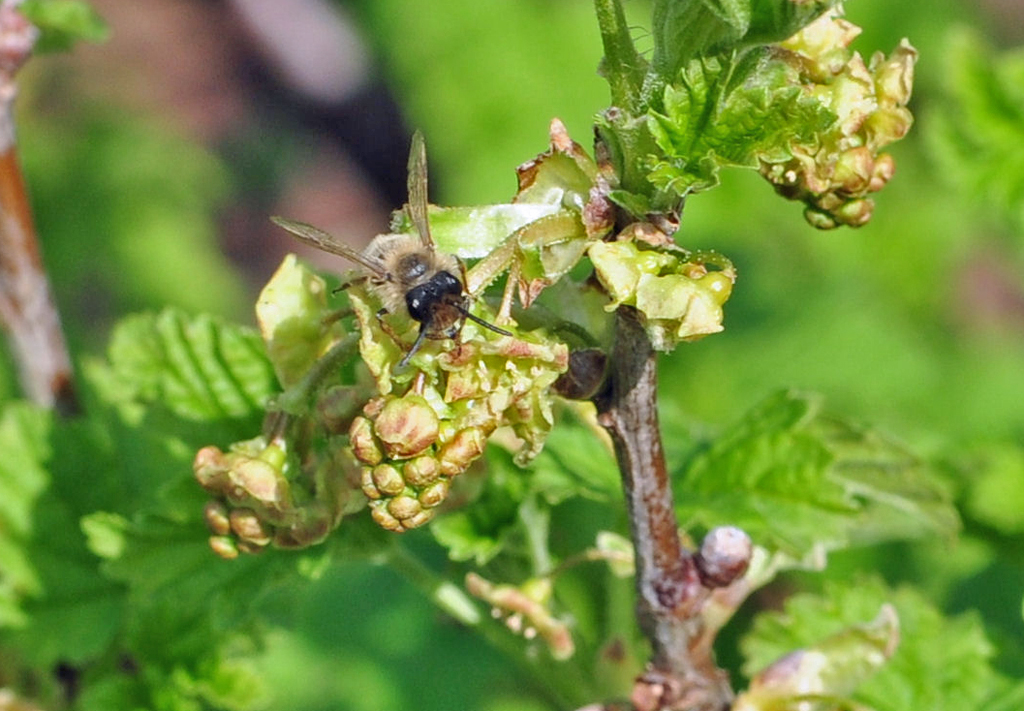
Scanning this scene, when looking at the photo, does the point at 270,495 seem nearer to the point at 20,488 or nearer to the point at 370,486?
the point at 370,486

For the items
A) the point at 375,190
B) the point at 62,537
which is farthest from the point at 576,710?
the point at 375,190

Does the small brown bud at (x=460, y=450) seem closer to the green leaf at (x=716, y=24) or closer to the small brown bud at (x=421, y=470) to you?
the small brown bud at (x=421, y=470)

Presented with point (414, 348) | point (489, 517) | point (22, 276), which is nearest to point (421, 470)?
point (414, 348)

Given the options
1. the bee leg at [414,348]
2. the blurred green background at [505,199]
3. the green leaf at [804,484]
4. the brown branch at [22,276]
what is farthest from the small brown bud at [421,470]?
the brown branch at [22,276]

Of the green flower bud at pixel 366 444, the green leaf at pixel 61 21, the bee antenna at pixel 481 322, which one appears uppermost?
the green leaf at pixel 61 21

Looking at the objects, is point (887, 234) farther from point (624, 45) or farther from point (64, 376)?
point (624, 45)

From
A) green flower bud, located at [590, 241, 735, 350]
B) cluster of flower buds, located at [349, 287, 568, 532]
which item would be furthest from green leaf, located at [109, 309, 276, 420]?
green flower bud, located at [590, 241, 735, 350]

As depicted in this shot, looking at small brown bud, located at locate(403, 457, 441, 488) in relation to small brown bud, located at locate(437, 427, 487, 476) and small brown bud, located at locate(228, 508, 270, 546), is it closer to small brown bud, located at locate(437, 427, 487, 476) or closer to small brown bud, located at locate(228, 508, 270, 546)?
small brown bud, located at locate(437, 427, 487, 476)
